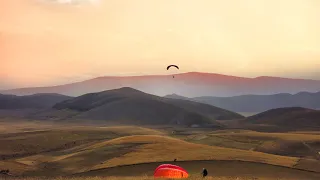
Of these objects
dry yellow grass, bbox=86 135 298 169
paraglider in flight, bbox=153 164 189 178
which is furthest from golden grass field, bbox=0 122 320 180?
paraglider in flight, bbox=153 164 189 178

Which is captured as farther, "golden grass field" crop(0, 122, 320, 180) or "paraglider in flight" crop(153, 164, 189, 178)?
"golden grass field" crop(0, 122, 320, 180)

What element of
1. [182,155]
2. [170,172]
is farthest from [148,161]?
[170,172]

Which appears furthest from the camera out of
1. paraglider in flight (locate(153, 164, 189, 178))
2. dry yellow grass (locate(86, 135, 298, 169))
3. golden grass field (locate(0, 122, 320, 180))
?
dry yellow grass (locate(86, 135, 298, 169))

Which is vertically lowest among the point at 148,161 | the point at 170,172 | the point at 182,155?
the point at 148,161

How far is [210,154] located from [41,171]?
30.3 meters

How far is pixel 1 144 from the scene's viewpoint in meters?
120

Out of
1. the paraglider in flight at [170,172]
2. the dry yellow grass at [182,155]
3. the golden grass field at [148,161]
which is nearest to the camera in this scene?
the paraglider in flight at [170,172]

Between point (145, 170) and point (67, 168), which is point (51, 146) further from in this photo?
point (145, 170)

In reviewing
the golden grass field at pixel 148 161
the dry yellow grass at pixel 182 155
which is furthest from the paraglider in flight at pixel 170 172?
the dry yellow grass at pixel 182 155

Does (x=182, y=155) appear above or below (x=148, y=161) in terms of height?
above

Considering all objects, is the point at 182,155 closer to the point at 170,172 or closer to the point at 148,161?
the point at 148,161

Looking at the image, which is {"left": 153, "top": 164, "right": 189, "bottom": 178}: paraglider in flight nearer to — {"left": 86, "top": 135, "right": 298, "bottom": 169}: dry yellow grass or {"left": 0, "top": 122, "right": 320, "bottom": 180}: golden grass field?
{"left": 0, "top": 122, "right": 320, "bottom": 180}: golden grass field

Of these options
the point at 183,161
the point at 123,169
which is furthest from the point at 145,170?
the point at 183,161

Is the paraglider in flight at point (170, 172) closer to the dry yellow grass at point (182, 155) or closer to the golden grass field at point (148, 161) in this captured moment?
the golden grass field at point (148, 161)
